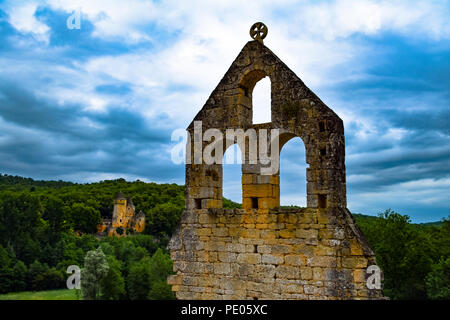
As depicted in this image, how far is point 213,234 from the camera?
7988 mm

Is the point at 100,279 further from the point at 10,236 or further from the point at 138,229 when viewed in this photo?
the point at 138,229

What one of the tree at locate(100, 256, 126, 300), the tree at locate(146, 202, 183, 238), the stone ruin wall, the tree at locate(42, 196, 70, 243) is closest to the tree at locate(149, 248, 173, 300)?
the tree at locate(100, 256, 126, 300)

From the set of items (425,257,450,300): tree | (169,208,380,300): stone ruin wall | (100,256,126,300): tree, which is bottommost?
(100,256,126,300): tree

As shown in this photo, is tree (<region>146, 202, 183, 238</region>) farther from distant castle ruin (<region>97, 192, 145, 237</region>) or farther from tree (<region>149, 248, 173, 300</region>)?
tree (<region>149, 248, 173, 300</region>)

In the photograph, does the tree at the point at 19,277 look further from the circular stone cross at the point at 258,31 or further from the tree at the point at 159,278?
the circular stone cross at the point at 258,31

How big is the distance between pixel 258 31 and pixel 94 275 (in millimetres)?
44107

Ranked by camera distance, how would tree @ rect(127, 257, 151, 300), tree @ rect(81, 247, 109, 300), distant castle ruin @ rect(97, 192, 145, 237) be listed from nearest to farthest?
tree @ rect(81, 247, 109, 300), tree @ rect(127, 257, 151, 300), distant castle ruin @ rect(97, 192, 145, 237)

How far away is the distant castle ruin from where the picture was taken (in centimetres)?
8400

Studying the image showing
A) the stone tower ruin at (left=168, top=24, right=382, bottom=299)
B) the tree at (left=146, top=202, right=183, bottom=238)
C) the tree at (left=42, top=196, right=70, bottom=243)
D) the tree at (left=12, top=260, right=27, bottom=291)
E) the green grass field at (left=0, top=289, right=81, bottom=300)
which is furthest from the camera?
the tree at (left=146, top=202, right=183, bottom=238)

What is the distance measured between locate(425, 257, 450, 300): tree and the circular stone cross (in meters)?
25.1

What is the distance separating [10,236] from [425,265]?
57532 mm

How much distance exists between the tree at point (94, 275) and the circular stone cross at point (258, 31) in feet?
141

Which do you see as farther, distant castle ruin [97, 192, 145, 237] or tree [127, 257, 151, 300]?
distant castle ruin [97, 192, 145, 237]

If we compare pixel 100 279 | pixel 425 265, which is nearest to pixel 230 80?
pixel 425 265
